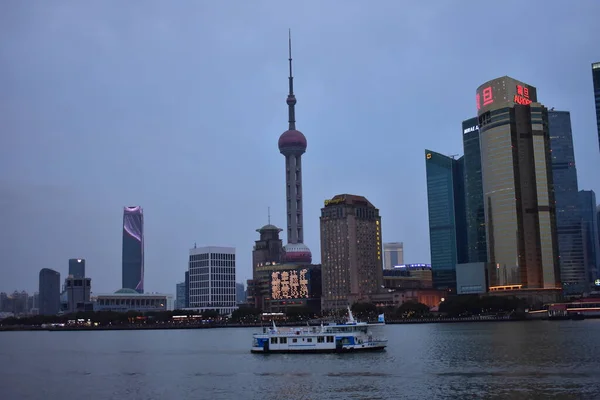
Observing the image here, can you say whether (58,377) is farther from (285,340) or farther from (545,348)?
(545,348)

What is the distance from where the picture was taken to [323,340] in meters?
140

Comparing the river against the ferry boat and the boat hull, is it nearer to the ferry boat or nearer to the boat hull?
the boat hull

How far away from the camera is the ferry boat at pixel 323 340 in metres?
139

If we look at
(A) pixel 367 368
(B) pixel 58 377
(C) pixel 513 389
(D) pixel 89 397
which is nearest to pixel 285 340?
(A) pixel 367 368

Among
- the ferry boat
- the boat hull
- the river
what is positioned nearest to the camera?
the river

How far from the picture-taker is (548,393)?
83000mm

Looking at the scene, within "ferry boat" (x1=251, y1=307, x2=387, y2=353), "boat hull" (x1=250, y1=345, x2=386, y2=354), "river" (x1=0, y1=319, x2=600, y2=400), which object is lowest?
"river" (x1=0, y1=319, x2=600, y2=400)

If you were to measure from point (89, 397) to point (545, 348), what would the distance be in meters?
84.6

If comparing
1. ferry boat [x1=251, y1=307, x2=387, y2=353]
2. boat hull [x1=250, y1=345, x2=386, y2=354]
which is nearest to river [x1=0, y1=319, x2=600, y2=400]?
boat hull [x1=250, y1=345, x2=386, y2=354]

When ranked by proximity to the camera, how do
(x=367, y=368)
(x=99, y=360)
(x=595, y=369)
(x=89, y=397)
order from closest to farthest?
(x=89, y=397), (x=595, y=369), (x=367, y=368), (x=99, y=360)

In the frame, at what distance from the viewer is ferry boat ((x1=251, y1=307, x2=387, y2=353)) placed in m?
139

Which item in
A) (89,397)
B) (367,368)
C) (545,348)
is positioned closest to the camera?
(89,397)

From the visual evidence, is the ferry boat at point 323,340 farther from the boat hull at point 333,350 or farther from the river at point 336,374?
the river at point 336,374

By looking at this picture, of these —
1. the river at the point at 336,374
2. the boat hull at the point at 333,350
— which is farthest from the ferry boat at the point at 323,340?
the river at the point at 336,374
